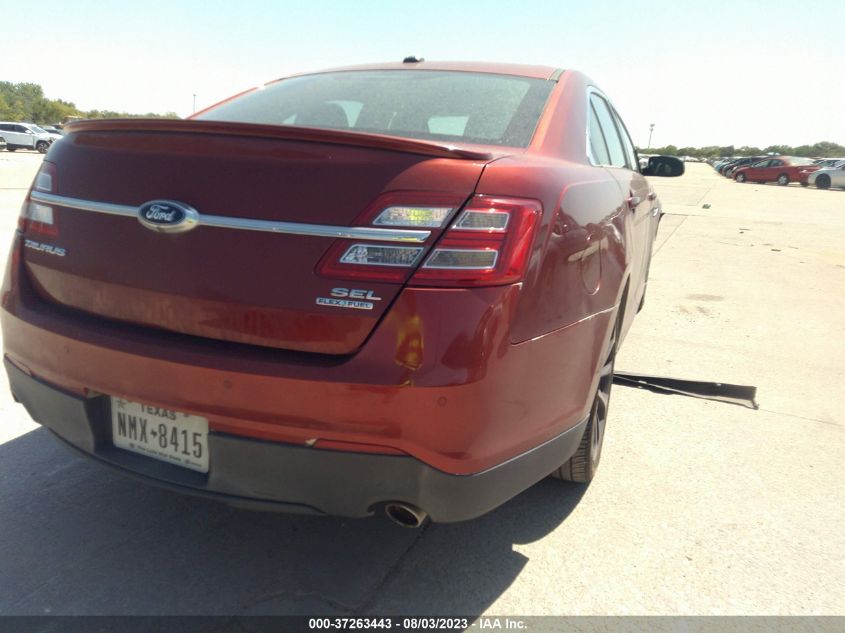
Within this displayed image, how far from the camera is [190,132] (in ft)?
6.63

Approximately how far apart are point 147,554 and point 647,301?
5.59 metres

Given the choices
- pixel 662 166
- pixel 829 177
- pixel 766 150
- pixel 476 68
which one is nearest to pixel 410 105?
pixel 476 68

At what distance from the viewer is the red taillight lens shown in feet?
5.83

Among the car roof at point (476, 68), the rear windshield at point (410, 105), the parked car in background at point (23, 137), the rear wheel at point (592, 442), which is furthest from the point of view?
the parked car in background at point (23, 137)

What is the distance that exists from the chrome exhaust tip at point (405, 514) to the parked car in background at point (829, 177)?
41.8m

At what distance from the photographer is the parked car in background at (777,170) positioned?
132 ft

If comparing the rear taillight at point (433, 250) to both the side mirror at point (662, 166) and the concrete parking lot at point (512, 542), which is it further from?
the side mirror at point (662, 166)

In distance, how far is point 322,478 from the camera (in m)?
1.85

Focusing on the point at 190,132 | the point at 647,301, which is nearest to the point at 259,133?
the point at 190,132

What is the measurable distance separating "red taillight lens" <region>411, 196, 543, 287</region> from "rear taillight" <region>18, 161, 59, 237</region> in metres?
1.23

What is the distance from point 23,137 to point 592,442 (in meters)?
47.0

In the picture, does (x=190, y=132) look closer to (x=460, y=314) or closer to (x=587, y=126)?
(x=460, y=314)

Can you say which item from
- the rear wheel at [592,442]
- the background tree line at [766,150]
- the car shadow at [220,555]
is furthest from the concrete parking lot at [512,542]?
the background tree line at [766,150]

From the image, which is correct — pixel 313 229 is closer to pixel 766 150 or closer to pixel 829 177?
pixel 829 177
